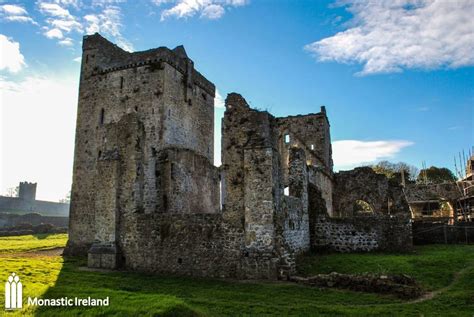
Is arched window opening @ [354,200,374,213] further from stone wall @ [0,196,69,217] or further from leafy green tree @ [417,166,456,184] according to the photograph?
stone wall @ [0,196,69,217]

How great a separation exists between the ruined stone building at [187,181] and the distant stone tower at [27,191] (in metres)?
77.0

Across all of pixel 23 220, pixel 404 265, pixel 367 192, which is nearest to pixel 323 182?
pixel 367 192

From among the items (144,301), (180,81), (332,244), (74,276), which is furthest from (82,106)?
(144,301)

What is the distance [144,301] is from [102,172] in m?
10.7

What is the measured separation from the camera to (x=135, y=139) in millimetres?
18844

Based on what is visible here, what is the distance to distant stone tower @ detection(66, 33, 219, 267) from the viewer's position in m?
18.7

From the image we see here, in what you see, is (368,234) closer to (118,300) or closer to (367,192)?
(367,192)

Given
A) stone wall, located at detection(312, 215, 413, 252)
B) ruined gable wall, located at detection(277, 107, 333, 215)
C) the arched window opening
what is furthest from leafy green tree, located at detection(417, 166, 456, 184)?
stone wall, located at detection(312, 215, 413, 252)

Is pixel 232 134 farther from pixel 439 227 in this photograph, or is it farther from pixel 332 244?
pixel 439 227

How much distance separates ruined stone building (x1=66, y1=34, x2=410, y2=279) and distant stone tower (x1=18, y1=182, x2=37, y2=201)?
252 ft

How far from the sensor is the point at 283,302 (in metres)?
10.7

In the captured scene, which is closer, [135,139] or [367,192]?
[135,139]

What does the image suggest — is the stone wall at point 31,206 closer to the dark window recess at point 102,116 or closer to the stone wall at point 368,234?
the dark window recess at point 102,116

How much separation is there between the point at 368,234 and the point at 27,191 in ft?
301
